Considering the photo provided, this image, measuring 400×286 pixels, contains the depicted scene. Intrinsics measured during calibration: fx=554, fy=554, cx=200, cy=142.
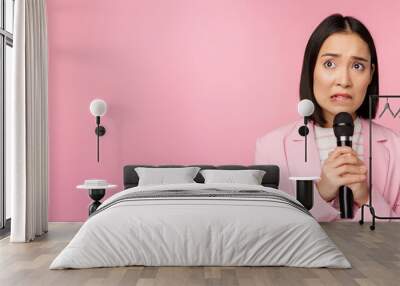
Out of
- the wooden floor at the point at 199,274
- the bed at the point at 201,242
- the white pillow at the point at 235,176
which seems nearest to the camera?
the wooden floor at the point at 199,274

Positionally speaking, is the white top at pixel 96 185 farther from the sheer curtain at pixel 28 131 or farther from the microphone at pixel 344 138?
the microphone at pixel 344 138

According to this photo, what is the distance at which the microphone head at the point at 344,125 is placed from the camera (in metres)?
6.71

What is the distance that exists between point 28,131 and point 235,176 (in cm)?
228

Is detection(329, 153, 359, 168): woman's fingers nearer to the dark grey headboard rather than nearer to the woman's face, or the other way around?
the woman's face

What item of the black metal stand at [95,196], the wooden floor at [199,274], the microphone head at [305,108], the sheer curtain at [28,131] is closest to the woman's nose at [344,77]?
the microphone head at [305,108]

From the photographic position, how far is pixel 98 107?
6504 mm

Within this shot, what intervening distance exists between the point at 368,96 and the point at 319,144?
33.0 inches

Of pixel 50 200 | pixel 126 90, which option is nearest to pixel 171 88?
pixel 126 90

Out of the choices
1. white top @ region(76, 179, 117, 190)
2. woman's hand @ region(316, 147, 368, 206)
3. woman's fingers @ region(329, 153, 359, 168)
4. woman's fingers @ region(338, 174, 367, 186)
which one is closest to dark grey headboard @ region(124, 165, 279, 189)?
white top @ region(76, 179, 117, 190)

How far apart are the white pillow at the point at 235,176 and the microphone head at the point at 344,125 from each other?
1.14 m

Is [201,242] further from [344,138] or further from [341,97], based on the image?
[341,97]

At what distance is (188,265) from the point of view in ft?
14.0

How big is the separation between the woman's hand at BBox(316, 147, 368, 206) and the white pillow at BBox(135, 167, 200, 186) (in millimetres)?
1610

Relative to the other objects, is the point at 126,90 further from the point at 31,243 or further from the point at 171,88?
the point at 31,243
